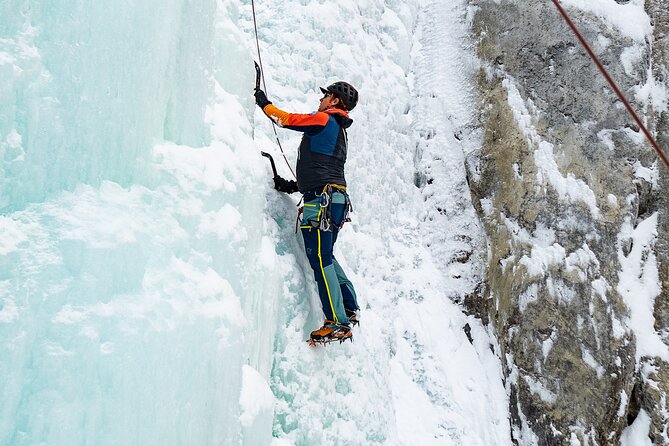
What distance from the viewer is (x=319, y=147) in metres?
3.65

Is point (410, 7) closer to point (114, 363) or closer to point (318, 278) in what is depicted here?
point (318, 278)

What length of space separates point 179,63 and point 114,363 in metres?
1.37

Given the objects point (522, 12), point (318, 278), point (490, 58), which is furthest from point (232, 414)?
point (522, 12)

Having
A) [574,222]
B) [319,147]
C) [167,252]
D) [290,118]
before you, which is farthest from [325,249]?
[574,222]

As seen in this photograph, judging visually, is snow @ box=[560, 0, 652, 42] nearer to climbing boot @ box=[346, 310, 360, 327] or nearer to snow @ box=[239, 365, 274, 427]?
climbing boot @ box=[346, 310, 360, 327]

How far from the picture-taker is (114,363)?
1.68 metres

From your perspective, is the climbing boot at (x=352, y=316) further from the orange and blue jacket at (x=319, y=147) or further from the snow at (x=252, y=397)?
the snow at (x=252, y=397)

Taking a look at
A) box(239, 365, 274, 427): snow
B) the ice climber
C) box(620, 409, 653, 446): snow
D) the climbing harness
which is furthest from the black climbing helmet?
box(620, 409, 653, 446): snow

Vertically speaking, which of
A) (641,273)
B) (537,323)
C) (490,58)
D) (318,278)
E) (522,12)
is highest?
(522,12)

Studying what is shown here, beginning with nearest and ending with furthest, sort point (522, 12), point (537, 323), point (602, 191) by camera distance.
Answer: point (537, 323), point (602, 191), point (522, 12)

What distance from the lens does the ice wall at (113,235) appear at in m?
1.54

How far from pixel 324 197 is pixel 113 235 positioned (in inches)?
74.7

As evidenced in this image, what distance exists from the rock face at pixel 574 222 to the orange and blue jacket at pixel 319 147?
3186 millimetres

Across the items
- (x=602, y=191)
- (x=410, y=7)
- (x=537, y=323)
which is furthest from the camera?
(x=410, y=7)
